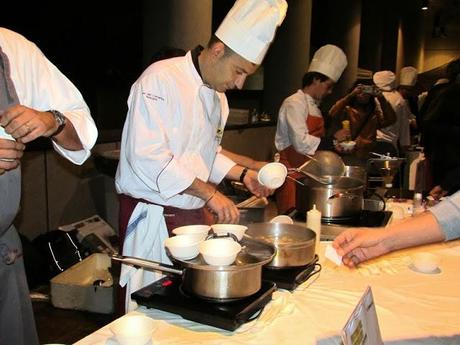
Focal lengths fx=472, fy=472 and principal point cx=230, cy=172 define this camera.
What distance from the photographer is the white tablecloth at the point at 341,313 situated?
111 centimetres

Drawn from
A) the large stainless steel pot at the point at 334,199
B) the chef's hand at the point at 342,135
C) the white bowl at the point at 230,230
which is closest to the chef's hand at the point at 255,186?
the large stainless steel pot at the point at 334,199

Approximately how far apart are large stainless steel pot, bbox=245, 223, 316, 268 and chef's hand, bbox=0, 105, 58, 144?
25.9 inches

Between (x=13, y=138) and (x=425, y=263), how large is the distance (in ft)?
4.45

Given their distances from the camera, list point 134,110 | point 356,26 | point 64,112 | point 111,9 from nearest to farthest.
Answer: point 64,112
point 134,110
point 111,9
point 356,26

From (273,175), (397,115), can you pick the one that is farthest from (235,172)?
(397,115)

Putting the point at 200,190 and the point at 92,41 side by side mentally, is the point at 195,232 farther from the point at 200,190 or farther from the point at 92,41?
the point at 92,41

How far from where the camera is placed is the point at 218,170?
82.6 inches

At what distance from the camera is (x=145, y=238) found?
5.71 ft

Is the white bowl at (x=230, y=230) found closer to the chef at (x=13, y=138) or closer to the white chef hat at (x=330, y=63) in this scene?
the chef at (x=13, y=138)

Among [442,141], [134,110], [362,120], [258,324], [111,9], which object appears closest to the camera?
[258,324]

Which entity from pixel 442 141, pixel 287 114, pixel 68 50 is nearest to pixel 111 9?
pixel 68 50

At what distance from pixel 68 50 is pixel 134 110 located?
3928mm

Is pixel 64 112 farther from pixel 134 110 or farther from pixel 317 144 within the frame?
pixel 317 144

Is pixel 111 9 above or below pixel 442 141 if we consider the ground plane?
above
